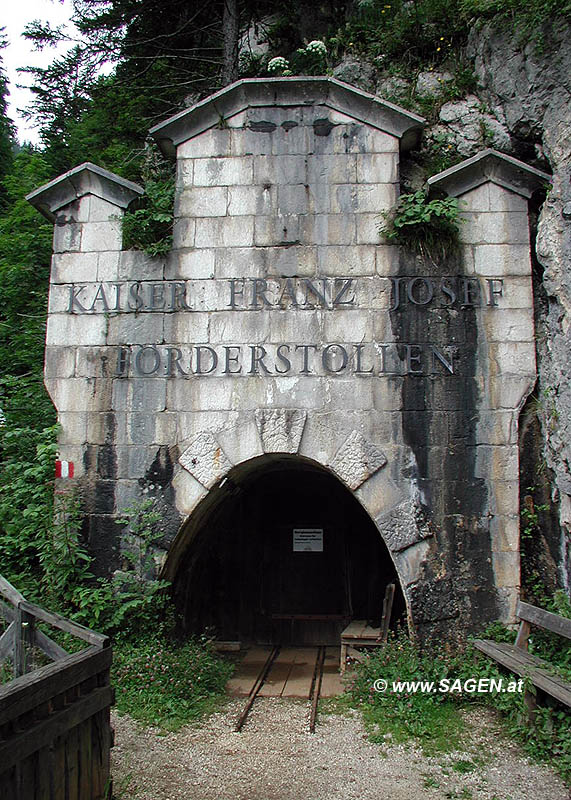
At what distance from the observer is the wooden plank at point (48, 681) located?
3.26 meters

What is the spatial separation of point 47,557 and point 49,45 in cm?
985

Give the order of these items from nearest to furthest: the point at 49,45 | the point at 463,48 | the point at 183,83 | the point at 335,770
A: the point at 335,770
the point at 463,48
the point at 183,83
the point at 49,45

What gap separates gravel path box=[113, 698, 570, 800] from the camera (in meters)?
4.58

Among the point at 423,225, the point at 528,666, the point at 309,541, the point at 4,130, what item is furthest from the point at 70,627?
the point at 4,130

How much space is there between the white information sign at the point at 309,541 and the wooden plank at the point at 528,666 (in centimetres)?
352

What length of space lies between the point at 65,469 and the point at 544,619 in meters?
4.80

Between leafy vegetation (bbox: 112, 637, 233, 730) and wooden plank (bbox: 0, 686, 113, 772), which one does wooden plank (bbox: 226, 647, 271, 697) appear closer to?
leafy vegetation (bbox: 112, 637, 233, 730)

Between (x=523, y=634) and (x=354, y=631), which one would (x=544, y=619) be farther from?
(x=354, y=631)

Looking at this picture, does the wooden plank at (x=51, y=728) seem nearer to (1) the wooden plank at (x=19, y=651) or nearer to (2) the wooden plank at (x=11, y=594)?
(1) the wooden plank at (x=19, y=651)

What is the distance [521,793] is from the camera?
177 inches

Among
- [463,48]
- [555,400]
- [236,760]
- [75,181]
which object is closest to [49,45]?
[75,181]

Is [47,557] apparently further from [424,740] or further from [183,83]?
[183,83]

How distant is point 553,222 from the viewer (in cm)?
639

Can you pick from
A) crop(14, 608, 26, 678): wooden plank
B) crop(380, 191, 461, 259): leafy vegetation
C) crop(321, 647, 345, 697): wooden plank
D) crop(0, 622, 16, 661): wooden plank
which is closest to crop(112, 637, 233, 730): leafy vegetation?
crop(321, 647, 345, 697): wooden plank
